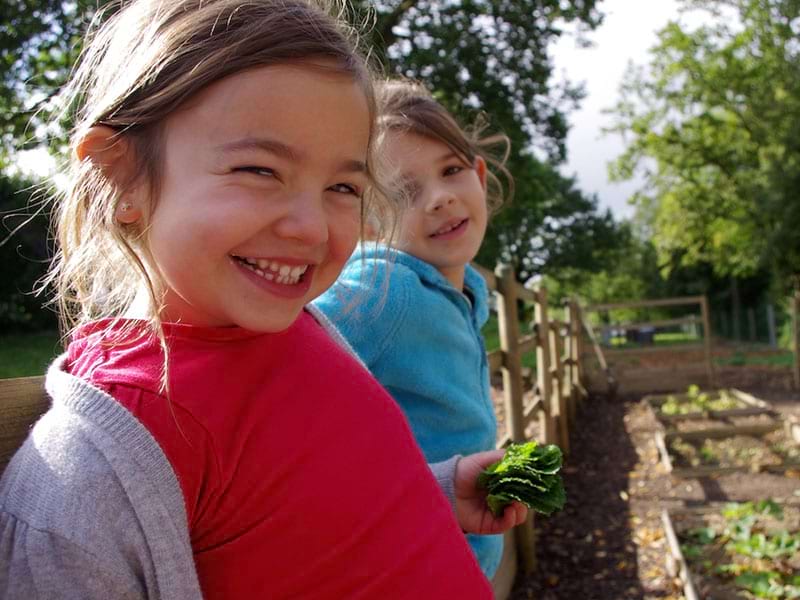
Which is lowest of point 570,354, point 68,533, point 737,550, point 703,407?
point 703,407

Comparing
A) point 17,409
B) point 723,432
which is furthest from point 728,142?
point 17,409

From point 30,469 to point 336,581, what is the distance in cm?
43

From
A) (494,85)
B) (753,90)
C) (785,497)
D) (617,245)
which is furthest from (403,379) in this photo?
(617,245)

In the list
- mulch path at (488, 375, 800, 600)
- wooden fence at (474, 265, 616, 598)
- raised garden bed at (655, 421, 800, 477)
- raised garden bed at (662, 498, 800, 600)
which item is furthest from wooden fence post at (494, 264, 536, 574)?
raised garden bed at (655, 421, 800, 477)

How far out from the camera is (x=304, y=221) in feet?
3.50

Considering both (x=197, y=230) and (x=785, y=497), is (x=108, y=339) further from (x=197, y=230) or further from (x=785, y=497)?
(x=785, y=497)

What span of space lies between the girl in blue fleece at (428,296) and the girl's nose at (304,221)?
558 millimetres

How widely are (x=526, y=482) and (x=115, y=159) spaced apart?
0.96 metres

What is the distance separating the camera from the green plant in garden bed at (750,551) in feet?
11.6

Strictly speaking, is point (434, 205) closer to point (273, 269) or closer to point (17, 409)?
point (273, 269)

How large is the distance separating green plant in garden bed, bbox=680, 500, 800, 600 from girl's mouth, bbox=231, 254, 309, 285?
3265 millimetres

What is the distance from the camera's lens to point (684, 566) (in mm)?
3783

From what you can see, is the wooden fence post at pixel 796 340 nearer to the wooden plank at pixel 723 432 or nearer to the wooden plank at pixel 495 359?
the wooden plank at pixel 723 432

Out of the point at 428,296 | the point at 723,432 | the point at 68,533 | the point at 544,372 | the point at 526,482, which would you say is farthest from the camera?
the point at 723,432
